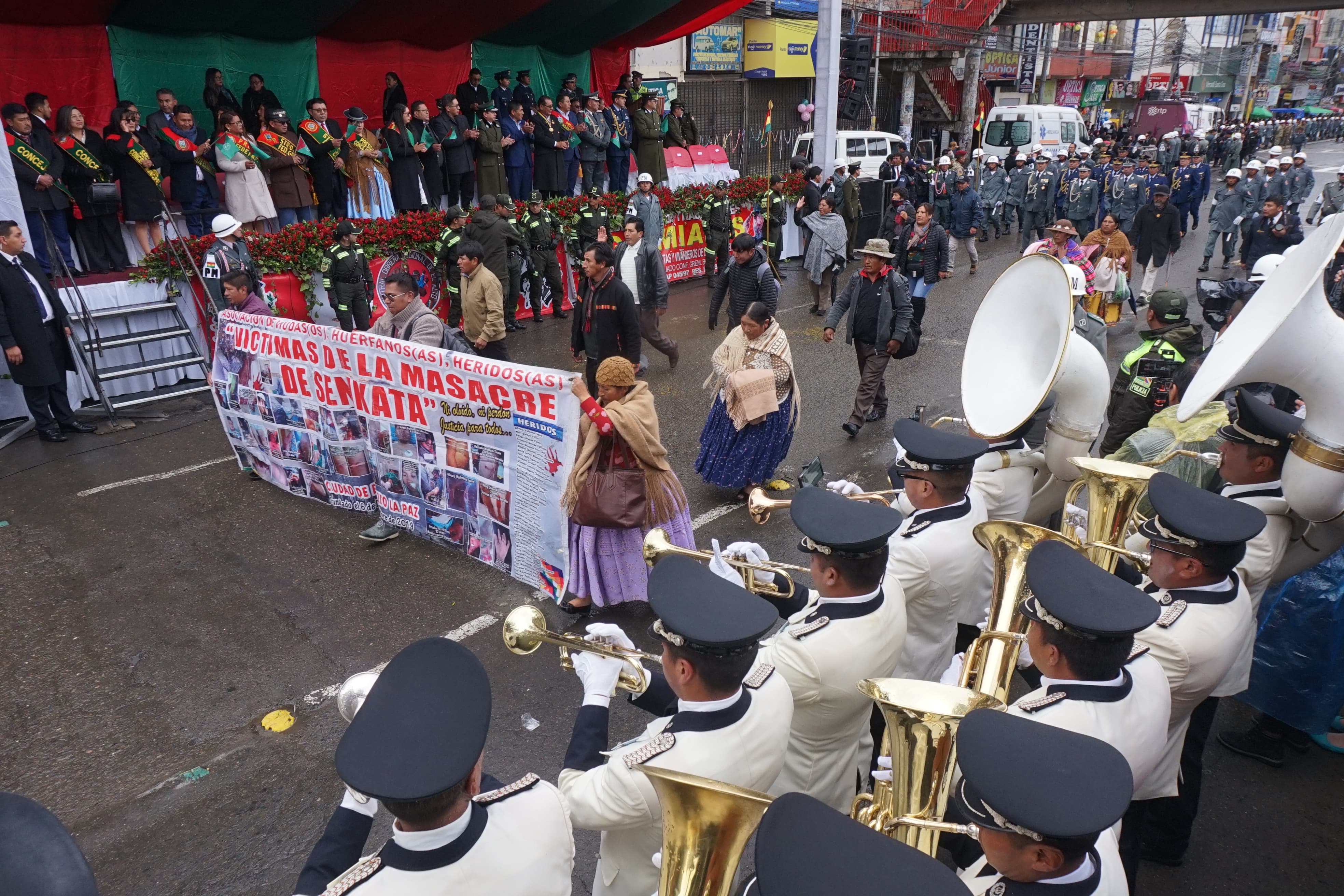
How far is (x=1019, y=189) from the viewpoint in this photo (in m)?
19.3

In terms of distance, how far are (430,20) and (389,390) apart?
480 inches

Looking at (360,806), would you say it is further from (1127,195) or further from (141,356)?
(1127,195)

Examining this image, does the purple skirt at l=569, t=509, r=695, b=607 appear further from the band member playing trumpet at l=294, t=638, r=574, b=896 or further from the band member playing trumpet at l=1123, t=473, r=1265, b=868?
the band member playing trumpet at l=294, t=638, r=574, b=896

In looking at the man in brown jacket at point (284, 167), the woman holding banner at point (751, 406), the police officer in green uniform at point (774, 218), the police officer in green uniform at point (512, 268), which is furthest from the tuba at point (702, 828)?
the police officer in green uniform at point (774, 218)

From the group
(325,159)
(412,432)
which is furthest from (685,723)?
(325,159)

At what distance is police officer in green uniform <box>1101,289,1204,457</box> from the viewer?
5.92 meters

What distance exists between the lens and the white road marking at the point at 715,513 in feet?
22.1

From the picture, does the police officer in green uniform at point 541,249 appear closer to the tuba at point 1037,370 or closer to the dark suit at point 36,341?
the dark suit at point 36,341

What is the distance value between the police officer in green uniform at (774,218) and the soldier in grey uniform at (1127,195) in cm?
635

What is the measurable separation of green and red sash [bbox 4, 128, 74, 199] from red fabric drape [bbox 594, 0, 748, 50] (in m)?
12.2

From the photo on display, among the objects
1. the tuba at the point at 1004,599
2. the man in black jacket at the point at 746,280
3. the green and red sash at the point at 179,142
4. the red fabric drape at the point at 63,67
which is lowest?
the tuba at the point at 1004,599

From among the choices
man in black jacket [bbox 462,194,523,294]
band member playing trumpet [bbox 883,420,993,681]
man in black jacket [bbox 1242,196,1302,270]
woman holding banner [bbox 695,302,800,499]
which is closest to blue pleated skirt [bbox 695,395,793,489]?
woman holding banner [bbox 695,302,800,499]

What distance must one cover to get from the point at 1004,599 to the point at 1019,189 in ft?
59.8

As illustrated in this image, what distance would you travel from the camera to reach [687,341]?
38.5 feet
